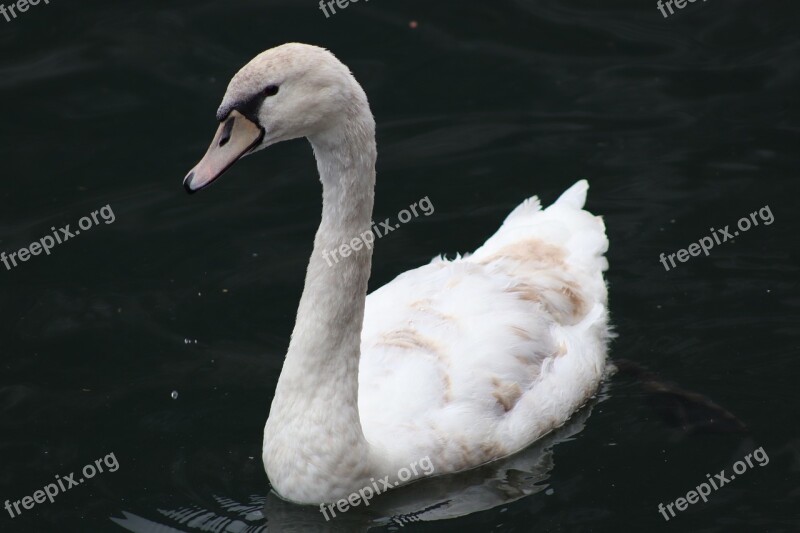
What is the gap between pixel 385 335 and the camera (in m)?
8.13

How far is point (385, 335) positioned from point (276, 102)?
2078 millimetres

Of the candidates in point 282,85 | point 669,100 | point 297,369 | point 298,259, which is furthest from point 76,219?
point 669,100

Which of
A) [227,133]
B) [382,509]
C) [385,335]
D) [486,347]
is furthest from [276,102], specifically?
[382,509]

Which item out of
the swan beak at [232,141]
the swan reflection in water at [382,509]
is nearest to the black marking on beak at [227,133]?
the swan beak at [232,141]

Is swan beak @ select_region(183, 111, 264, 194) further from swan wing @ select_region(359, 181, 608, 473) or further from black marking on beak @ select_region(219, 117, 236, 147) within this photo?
swan wing @ select_region(359, 181, 608, 473)

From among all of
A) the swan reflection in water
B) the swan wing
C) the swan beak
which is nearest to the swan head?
the swan beak

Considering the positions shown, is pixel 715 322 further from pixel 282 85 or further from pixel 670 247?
pixel 282 85

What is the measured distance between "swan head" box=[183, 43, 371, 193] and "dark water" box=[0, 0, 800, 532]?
7.18 feet

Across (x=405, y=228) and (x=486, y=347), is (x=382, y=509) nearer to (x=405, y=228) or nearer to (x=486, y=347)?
(x=486, y=347)

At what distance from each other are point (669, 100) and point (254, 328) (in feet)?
14.8

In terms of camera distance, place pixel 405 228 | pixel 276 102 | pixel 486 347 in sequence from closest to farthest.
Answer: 1. pixel 276 102
2. pixel 486 347
3. pixel 405 228

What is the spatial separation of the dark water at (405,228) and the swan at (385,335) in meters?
0.29

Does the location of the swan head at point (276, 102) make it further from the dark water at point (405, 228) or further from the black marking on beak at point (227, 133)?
the dark water at point (405, 228)

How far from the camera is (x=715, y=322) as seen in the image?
916cm
